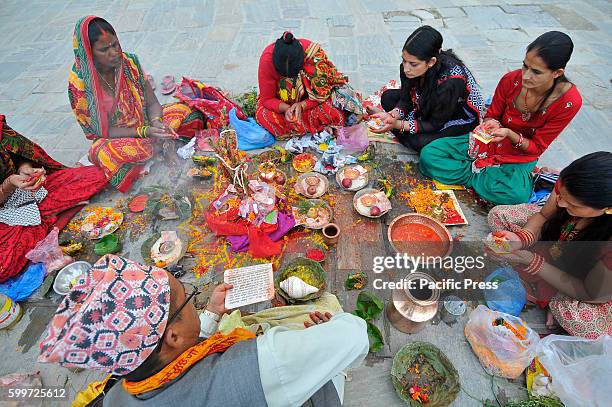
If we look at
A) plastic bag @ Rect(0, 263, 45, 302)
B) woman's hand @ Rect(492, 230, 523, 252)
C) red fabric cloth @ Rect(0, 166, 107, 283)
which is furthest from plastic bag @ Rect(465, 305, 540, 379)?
red fabric cloth @ Rect(0, 166, 107, 283)

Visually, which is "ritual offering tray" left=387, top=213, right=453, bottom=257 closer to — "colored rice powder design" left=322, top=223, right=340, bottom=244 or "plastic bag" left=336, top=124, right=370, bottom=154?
"colored rice powder design" left=322, top=223, right=340, bottom=244

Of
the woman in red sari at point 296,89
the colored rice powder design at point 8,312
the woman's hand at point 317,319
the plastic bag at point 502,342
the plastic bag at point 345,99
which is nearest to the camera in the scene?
the woman's hand at point 317,319

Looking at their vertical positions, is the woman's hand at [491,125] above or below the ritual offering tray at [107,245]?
above

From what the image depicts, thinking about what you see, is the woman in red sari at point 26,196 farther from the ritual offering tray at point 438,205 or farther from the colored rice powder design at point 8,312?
the ritual offering tray at point 438,205

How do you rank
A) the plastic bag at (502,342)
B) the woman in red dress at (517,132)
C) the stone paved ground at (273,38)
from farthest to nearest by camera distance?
the stone paved ground at (273,38), the woman in red dress at (517,132), the plastic bag at (502,342)

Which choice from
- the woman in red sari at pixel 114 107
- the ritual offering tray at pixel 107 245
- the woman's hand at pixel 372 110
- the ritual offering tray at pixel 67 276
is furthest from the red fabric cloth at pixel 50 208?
the woman's hand at pixel 372 110

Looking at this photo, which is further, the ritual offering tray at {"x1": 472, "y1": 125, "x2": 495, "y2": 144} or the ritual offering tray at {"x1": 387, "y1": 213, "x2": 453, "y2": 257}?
the ritual offering tray at {"x1": 472, "y1": 125, "x2": 495, "y2": 144}

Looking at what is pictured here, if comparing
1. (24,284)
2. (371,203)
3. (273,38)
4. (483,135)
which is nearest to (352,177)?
(371,203)

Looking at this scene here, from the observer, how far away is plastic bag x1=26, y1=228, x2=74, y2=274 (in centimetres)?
317

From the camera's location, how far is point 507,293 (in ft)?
9.07

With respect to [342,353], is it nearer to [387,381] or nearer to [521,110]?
[387,381]

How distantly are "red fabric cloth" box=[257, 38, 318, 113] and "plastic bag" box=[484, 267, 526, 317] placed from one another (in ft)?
9.54

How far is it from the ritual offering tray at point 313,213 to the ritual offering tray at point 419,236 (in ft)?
2.25

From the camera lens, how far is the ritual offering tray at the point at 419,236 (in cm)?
308
